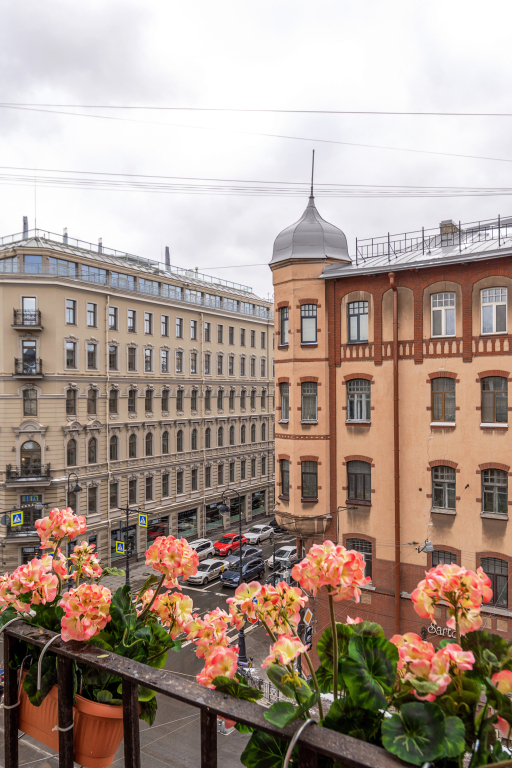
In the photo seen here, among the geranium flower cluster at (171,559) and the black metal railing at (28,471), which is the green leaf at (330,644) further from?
the black metal railing at (28,471)

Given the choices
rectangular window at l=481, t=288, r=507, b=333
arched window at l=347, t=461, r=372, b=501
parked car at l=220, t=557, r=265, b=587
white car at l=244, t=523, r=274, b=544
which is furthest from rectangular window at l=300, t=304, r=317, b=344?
white car at l=244, t=523, r=274, b=544

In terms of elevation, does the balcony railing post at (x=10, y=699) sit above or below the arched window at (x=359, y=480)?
above

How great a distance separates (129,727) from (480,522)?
1841 cm

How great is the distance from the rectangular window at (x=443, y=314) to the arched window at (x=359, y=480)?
5.68 meters

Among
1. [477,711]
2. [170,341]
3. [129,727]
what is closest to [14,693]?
[129,727]

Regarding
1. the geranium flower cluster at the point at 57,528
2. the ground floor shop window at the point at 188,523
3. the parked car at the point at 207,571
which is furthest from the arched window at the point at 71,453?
the geranium flower cluster at the point at 57,528

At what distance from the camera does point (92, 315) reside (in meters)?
37.5

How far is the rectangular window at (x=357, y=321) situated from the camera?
68.8 feet

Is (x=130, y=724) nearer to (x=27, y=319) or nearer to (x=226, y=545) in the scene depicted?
(x=27, y=319)

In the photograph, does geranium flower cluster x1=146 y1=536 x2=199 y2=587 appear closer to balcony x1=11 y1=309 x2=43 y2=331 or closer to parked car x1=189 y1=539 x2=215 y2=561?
balcony x1=11 y1=309 x2=43 y2=331

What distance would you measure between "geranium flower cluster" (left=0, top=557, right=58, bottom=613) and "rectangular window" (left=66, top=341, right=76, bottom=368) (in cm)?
3393

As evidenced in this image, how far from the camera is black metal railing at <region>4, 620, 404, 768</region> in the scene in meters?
1.89

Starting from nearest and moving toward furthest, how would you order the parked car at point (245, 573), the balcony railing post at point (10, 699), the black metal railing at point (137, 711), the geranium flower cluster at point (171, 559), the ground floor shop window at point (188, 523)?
the black metal railing at point (137, 711) → the balcony railing post at point (10, 699) → the geranium flower cluster at point (171, 559) → the parked car at point (245, 573) → the ground floor shop window at point (188, 523)

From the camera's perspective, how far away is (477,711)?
2.10 meters
